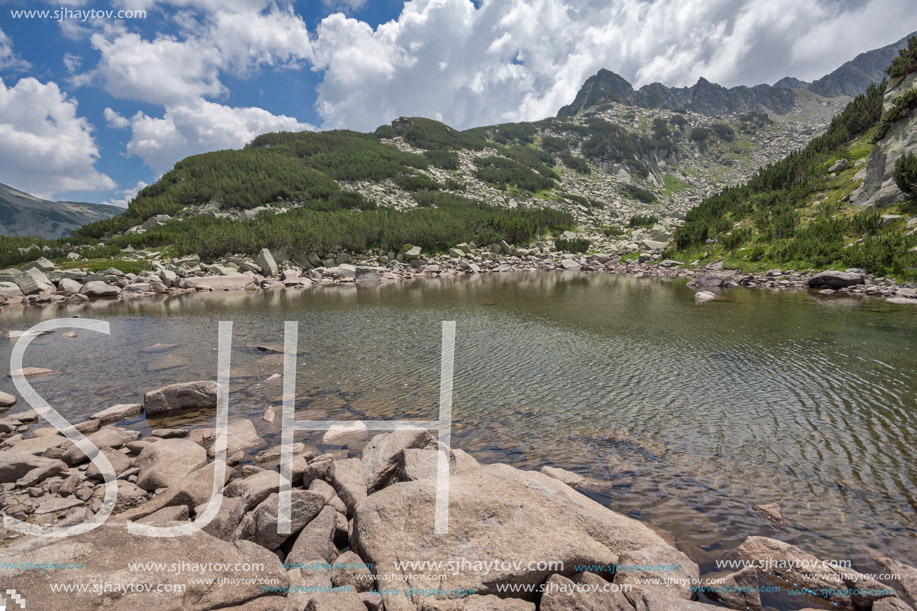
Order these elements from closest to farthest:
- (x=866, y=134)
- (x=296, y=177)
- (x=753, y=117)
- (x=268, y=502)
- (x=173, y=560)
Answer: (x=173, y=560) → (x=268, y=502) → (x=866, y=134) → (x=296, y=177) → (x=753, y=117)

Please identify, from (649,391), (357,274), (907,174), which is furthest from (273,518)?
(357,274)

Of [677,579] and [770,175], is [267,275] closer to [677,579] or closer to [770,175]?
[677,579]

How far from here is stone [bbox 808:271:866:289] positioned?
86.4 feet

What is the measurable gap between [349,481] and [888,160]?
50.1 metres

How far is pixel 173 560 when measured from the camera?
364cm

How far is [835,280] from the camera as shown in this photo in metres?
27.0

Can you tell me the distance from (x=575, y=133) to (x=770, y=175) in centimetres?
12578

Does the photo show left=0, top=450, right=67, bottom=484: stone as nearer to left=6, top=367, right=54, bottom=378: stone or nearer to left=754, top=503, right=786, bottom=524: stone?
left=6, top=367, right=54, bottom=378: stone

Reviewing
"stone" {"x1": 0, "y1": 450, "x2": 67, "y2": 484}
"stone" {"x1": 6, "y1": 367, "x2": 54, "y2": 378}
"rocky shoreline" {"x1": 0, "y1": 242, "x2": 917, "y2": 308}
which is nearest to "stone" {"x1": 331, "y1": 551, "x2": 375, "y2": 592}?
"stone" {"x1": 0, "y1": 450, "x2": 67, "y2": 484}

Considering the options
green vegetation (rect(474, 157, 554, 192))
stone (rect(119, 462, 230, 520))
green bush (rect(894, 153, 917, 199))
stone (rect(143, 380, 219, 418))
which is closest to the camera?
stone (rect(119, 462, 230, 520))

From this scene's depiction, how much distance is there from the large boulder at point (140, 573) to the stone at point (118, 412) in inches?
275

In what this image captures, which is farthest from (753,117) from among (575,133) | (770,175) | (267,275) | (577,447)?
(577,447)

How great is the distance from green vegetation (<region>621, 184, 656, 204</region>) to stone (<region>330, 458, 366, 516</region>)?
453 feet

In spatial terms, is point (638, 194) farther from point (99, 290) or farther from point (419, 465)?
point (419, 465)
